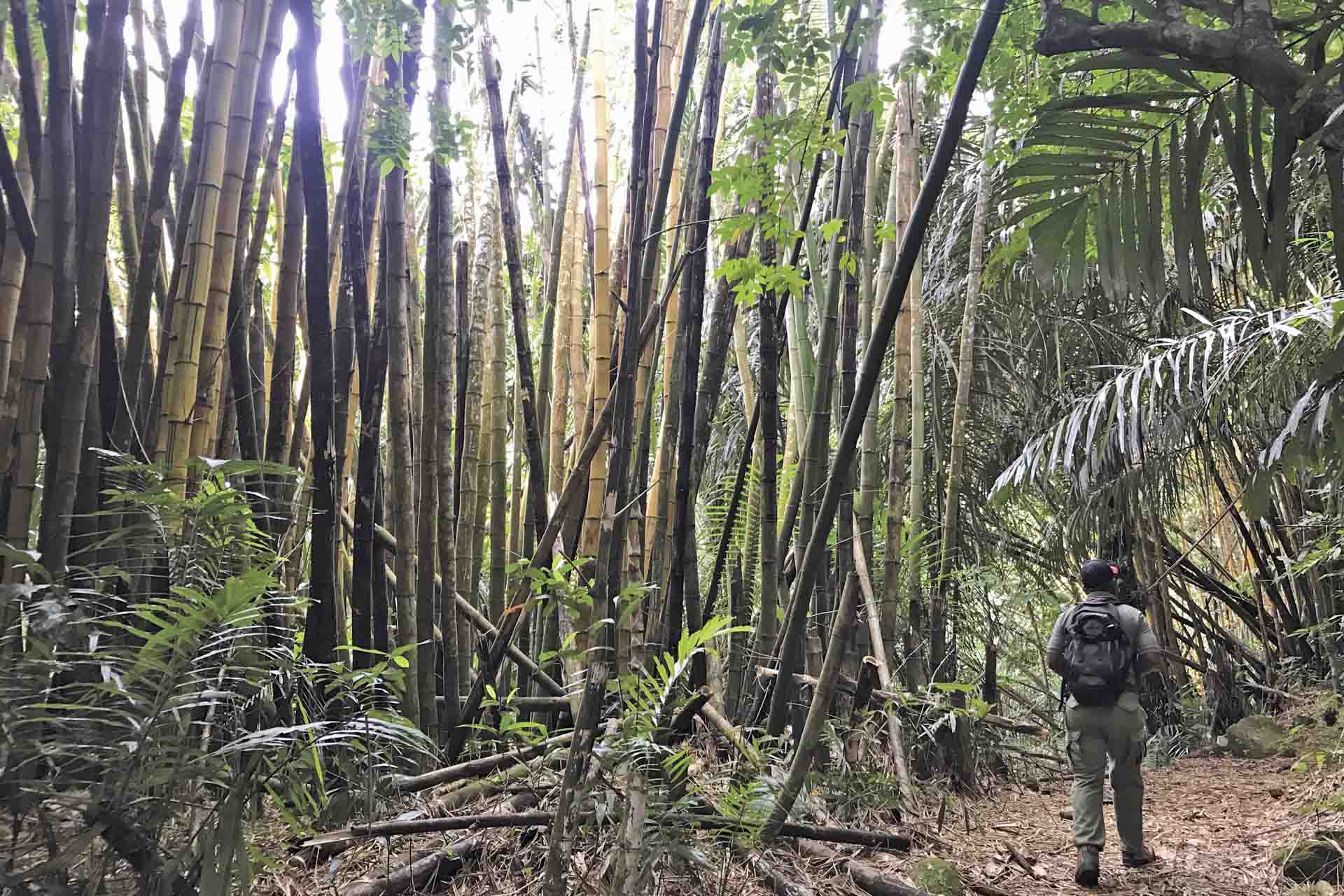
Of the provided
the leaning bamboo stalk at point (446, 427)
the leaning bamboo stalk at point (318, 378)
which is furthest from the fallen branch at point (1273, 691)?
the leaning bamboo stalk at point (318, 378)

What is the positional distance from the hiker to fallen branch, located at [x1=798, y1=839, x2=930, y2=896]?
1011 mm

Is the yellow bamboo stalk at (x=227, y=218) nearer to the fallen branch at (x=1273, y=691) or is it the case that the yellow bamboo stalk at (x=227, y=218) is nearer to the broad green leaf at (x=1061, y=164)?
the broad green leaf at (x=1061, y=164)

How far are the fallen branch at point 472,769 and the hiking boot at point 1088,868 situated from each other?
1608mm

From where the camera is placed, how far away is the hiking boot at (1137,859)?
2.89 metres

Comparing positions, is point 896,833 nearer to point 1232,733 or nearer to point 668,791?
point 668,791

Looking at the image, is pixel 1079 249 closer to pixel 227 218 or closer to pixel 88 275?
pixel 227 218

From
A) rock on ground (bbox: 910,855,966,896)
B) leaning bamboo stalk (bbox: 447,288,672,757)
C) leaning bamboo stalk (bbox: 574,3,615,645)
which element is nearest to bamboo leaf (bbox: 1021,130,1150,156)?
leaning bamboo stalk (bbox: 447,288,672,757)

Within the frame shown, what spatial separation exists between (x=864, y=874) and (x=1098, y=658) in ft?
4.57

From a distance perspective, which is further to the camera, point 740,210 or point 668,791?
point 740,210

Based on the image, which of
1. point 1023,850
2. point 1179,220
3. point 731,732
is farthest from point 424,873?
point 1023,850

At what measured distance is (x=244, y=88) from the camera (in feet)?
6.01

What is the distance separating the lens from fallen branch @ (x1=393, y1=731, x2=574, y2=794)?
82.0 inches

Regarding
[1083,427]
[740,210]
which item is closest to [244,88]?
[740,210]

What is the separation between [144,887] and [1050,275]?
5.69 ft
